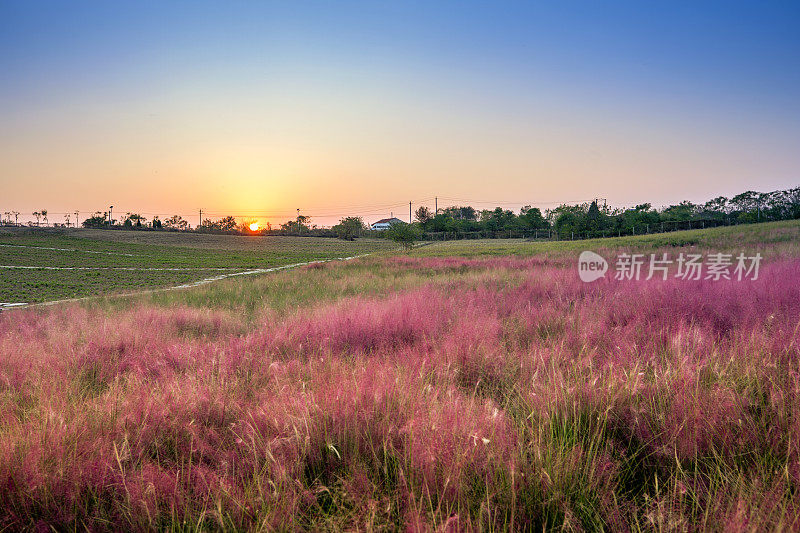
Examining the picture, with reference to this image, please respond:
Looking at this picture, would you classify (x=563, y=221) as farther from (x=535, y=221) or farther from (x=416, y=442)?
(x=416, y=442)

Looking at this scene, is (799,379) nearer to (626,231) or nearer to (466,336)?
(466,336)

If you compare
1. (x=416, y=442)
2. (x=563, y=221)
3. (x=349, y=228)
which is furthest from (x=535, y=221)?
(x=416, y=442)

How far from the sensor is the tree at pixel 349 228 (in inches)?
3585

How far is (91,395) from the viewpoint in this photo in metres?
2.77

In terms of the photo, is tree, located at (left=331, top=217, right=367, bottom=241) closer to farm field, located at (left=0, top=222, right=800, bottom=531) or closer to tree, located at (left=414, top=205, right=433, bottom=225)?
tree, located at (left=414, top=205, right=433, bottom=225)

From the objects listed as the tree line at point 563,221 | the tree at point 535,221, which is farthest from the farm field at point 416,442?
the tree at point 535,221

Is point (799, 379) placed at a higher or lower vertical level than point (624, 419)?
higher

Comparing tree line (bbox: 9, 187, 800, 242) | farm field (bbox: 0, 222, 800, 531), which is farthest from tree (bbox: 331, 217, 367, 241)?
farm field (bbox: 0, 222, 800, 531)

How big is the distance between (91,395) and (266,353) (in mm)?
1235

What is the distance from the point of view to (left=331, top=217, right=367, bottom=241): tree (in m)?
91.1

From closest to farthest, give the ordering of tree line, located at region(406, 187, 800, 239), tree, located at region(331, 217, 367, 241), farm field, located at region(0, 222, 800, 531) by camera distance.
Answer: farm field, located at region(0, 222, 800, 531) < tree line, located at region(406, 187, 800, 239) < tree, located at region(331, 217, 367, 241)

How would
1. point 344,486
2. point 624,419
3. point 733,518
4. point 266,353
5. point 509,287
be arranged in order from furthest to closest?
point 509,287 < point 266,353 < point 624,419 < point 344,486 < point 733,518

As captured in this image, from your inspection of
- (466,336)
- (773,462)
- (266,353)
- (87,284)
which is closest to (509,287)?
(466,336)

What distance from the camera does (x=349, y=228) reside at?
9412 centimetres
